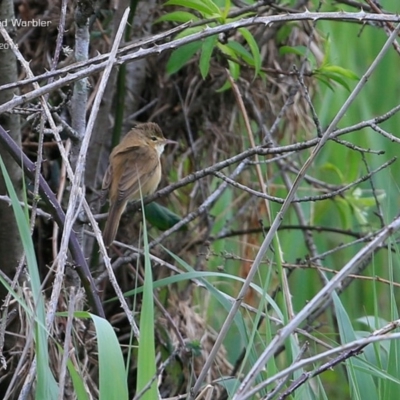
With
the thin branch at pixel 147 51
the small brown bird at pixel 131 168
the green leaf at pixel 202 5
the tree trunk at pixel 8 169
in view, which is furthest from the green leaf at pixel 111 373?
the small brown bird at pixel 131 168

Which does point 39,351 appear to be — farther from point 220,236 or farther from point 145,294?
point 220,236

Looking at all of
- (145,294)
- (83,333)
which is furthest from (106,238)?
(145,294)

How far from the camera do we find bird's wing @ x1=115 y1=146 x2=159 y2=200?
341cm

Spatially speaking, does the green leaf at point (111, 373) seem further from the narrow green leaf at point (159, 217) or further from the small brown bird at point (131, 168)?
the narrow green leaf at point (159, 217)

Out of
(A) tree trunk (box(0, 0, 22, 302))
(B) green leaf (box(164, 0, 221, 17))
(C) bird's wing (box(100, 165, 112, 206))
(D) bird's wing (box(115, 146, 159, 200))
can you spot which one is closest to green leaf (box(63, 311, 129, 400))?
(A) tree trunk (box(0, 0, 22, 302))

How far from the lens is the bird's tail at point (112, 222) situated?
2764 millimetres

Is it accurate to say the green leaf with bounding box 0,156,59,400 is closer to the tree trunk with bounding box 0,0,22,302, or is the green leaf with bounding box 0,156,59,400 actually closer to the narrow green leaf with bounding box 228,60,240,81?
the tree trunk with bounding box 0,0,22,302

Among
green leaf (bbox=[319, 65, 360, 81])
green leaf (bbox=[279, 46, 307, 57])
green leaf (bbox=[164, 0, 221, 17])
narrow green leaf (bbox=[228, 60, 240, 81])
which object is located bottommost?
green leaf (bbox=[319, 65, 360, 81])

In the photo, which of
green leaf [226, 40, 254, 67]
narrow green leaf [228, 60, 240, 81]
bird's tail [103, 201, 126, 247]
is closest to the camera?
green leaf [226, 40, 254, 67]

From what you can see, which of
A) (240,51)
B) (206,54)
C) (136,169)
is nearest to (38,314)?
(206,54)

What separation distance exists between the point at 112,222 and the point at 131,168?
872mm

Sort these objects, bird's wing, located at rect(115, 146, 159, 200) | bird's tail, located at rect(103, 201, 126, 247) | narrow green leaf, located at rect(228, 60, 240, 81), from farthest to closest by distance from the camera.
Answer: bird's wing, located at rect(115, 146, 159, 200), bird's tail, located at rect(103, 201, 126, 247), narrow green leaf, located at rect(228, 60, 240, 81)

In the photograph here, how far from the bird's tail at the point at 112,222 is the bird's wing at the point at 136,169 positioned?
0.21 m

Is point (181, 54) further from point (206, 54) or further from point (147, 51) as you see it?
point (147, 51)
